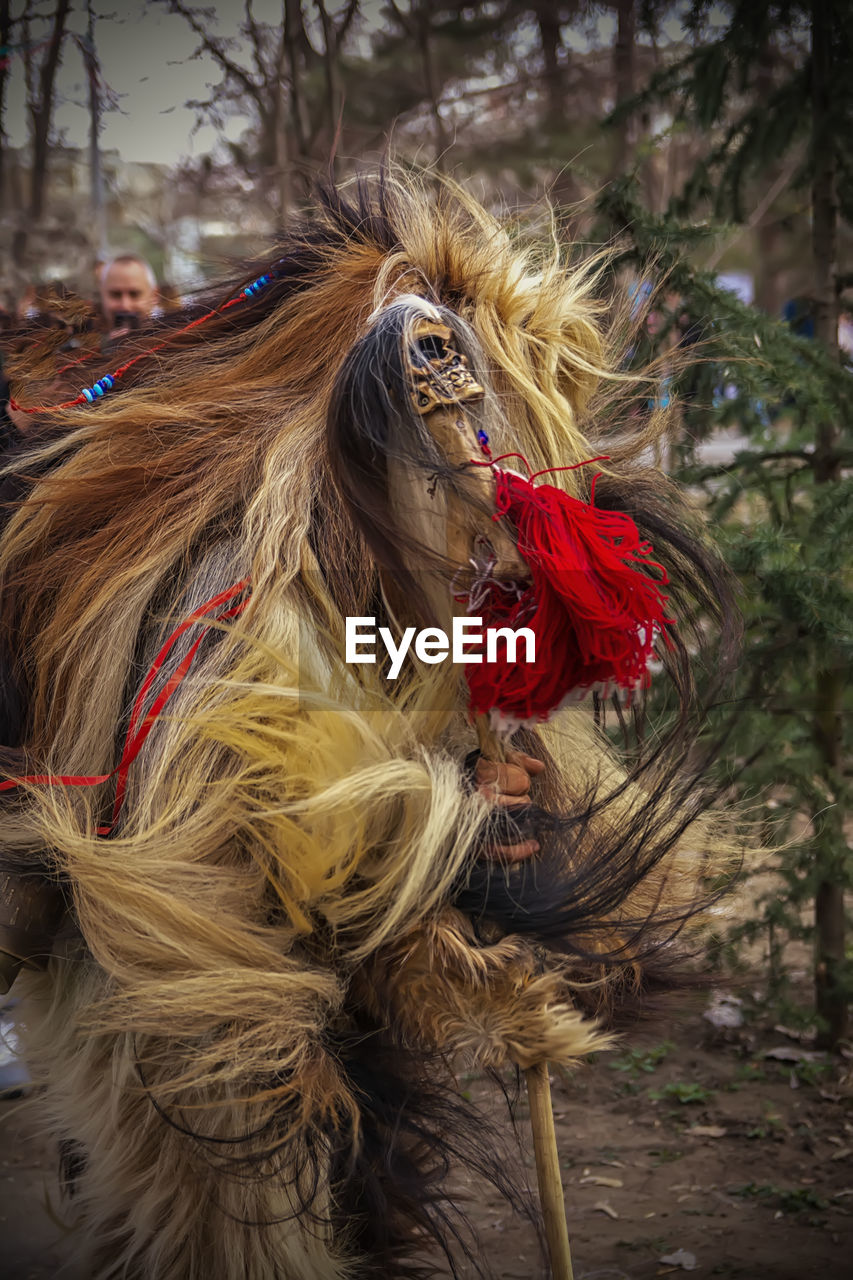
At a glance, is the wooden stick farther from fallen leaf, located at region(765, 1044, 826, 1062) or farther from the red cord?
fallen leaf, located at region(765, 1044, 826, 1062)

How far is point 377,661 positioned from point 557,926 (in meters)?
0.52

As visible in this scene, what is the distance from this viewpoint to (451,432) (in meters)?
1.88

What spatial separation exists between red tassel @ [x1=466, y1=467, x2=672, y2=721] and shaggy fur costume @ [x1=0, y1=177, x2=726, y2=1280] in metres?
0.11

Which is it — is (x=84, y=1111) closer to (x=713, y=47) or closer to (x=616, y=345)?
(x=616, y=345)

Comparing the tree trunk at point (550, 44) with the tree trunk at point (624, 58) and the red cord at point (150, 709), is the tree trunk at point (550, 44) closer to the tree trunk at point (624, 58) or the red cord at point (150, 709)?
the tree trunk at point (624, 58)

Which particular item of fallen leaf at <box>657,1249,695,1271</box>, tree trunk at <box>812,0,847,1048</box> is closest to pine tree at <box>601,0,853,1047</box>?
tree trunk at <box>812,0,847,1048</box>

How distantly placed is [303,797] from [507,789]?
0.34m

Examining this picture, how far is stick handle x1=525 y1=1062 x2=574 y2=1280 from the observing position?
6.41 feet

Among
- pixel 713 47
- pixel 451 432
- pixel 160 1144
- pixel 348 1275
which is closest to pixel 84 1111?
pixel 160 1144

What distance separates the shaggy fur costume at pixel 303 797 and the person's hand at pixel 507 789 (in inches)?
0.9

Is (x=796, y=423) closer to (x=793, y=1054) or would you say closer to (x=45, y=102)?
(x=793, y=1054)

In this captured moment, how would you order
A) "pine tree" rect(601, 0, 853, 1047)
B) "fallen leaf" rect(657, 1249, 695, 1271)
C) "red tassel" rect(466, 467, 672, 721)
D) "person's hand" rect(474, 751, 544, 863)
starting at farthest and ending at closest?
"pine tree" rect(601, 0, 853, 1047), "fallen leaf" rect(657, 1249, 695, 1271), "person's hand" rect(474, 751, 544, 863), "red tassel" rect(466, 467, 672, 721)

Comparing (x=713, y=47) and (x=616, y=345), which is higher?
(x=713, y=47)

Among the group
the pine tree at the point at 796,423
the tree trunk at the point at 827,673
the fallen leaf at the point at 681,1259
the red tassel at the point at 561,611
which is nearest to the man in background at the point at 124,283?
the pine tree at the point at 796,423
